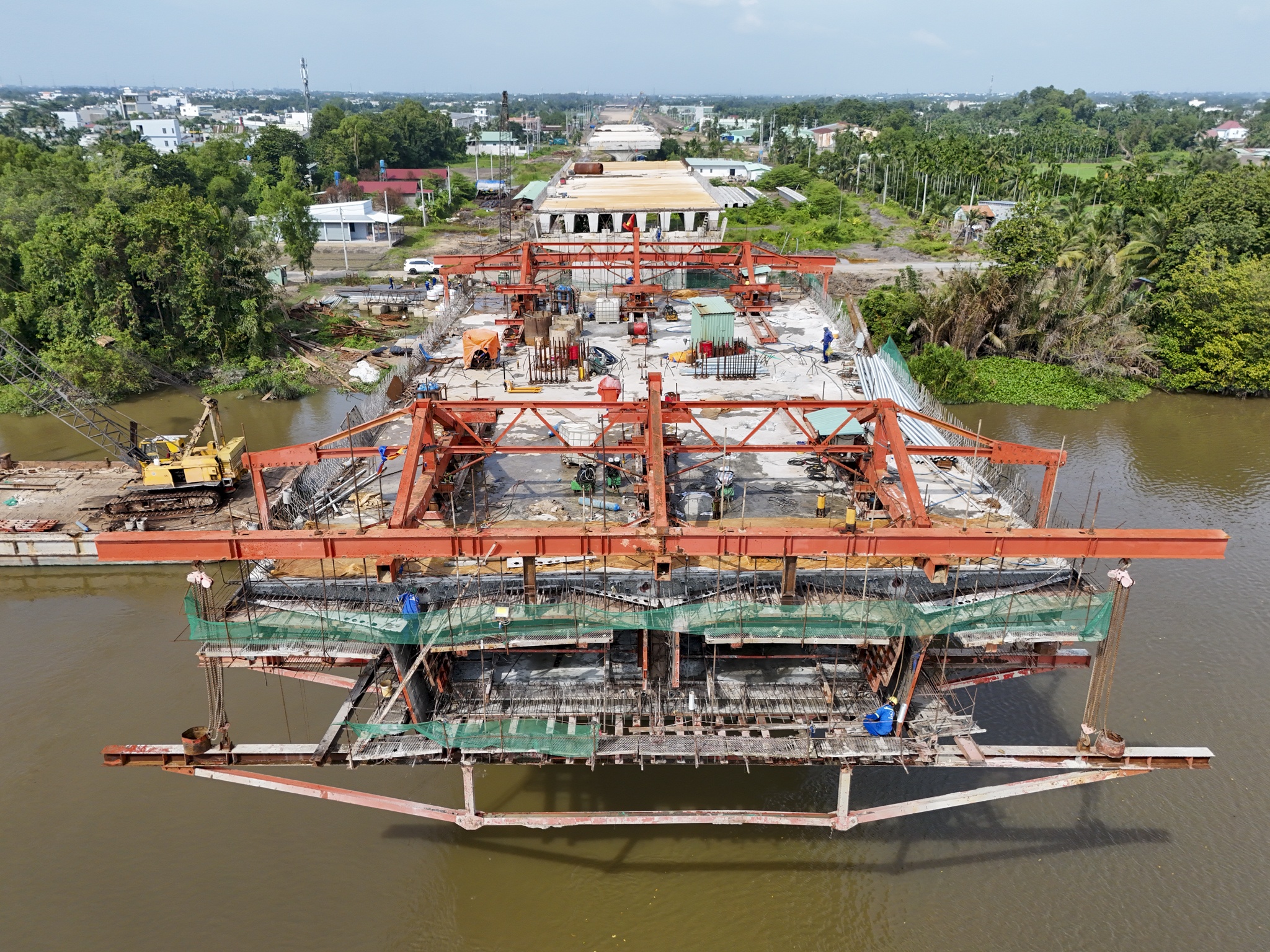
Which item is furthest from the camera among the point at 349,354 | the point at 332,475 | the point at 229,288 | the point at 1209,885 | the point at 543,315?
the point at 349,354

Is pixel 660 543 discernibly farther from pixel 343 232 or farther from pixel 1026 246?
pixel 343 232

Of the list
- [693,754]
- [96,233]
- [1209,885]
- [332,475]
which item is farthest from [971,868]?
[96,233]

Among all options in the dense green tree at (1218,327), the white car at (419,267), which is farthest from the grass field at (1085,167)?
the white car at (419,267)

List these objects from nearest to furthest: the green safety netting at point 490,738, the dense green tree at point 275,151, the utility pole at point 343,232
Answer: the green safety netting at point 490,738 < the utility pole at point 343,232 < the dense green tree at point 275,151

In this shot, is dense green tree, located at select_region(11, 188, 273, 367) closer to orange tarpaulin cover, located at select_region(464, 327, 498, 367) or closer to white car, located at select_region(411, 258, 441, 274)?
white car, located at select_region(411, 258, 441, 274)

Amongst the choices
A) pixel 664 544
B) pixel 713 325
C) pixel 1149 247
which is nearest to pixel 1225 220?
pixel 1149 247

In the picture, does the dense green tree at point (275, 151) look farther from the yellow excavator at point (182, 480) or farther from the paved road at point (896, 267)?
the yellow excavator at point (182, 480)

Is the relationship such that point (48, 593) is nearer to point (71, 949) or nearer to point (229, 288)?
point (71, 949)
